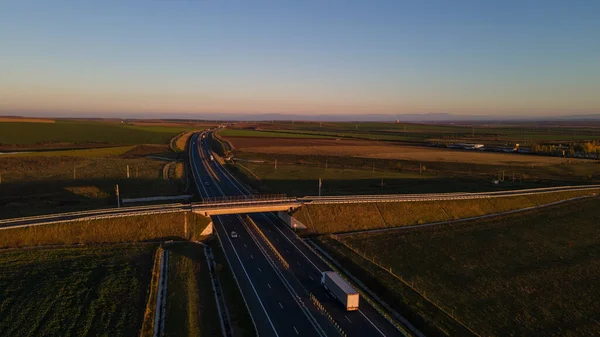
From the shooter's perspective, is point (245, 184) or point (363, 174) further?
point (363, 174)

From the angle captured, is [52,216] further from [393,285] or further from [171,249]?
[393,285]

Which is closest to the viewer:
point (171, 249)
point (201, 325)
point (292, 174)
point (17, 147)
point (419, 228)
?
point (201, 325)

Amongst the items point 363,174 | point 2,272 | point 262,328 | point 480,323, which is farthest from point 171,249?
point 363,174

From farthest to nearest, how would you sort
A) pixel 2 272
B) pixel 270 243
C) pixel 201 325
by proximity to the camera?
1. pixel 270 243
2. pixel 2 272
3. pixel 201 325

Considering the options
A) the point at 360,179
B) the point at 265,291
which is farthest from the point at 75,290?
the point at 360,179

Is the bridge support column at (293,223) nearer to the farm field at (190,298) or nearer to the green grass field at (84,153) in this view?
the farm field at (190,298)

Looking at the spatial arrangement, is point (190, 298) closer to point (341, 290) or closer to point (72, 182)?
point (341, 290)
